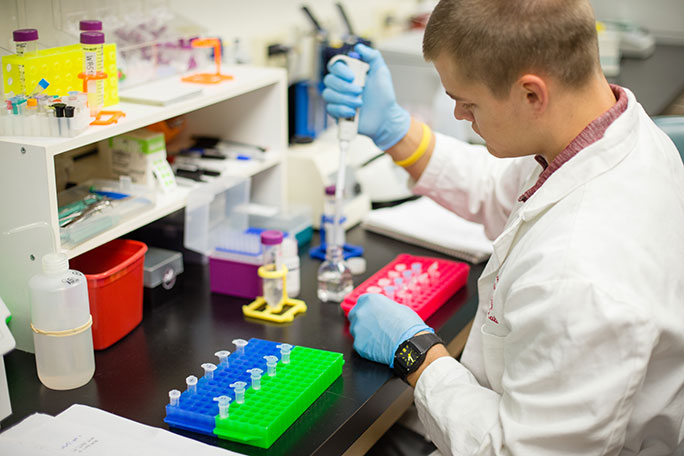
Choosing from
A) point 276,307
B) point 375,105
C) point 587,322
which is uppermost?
point 375,105

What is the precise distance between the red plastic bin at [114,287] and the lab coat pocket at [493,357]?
27.9 inches

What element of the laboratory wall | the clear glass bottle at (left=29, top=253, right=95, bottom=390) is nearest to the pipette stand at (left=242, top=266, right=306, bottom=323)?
the clear glass bottle at (left=29, top=253, right=95, bottom=390)

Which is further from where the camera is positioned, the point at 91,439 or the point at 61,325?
the point at 61,325

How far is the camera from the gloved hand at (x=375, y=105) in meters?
1.73

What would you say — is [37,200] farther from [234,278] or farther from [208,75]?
[208,75]

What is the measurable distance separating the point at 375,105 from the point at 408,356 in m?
0.68

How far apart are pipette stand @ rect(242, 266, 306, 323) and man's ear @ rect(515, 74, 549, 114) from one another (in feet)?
2.20

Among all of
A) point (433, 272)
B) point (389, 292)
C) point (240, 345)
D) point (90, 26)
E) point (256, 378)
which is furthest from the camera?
point (433, 272)

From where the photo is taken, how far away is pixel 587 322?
3.43ft

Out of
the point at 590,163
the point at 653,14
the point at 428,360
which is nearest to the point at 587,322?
the point at 590,163

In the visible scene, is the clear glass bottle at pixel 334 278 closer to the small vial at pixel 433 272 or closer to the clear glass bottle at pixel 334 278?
the clear glass bottle at pixel 334 278

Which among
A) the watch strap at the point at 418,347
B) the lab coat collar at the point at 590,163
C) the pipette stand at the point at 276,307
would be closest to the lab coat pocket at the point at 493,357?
the watch strap at the point at 418,347

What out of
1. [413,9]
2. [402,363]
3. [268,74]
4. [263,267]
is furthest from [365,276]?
[413,9]

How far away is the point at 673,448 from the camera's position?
1.25 metres
